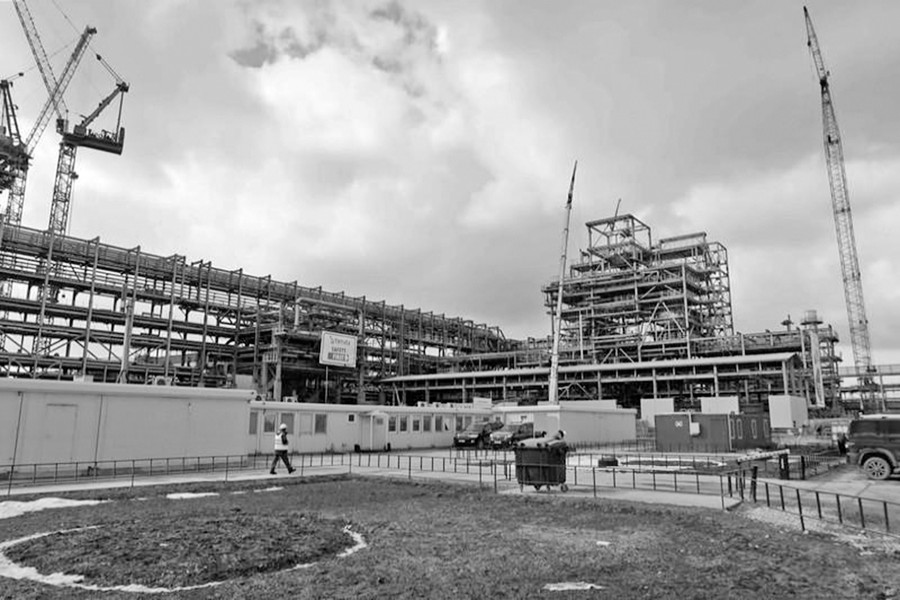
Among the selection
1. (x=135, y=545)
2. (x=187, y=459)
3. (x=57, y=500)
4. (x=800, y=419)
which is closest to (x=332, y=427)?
(x=187, y=459)

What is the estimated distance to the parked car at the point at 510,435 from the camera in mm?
44306

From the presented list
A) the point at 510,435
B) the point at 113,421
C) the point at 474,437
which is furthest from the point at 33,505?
the point at 510,435

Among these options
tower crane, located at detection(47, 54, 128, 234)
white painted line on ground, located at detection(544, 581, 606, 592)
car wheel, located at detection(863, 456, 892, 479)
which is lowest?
white painted line on ground, located at detection(544, 581, 606, 592)

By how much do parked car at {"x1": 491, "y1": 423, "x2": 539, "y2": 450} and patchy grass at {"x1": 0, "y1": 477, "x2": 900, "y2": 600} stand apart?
2722cm

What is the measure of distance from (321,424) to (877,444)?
28.8 m

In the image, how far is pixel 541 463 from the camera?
67.5 ft

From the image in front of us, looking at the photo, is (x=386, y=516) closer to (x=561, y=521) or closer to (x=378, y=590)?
(x=561, y=521)

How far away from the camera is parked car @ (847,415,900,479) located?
2391cm

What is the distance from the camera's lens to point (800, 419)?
2477 inches

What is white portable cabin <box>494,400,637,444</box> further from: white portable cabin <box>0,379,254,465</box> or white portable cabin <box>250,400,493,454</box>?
white portable cabin <box>0,379,254,465</box>

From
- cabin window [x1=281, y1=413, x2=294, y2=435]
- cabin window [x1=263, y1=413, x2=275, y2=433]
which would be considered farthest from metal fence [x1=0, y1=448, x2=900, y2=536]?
cabin window [x1=281, y1=413, x2=294, y2=435]

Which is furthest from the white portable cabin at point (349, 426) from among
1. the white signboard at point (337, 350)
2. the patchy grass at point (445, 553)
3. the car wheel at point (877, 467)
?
the white signboard at point (337, 350)

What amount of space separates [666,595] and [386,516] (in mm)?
8513

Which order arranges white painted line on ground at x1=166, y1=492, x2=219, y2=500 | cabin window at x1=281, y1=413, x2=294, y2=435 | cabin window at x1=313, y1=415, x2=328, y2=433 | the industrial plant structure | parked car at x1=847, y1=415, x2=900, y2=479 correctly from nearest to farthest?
white painted line on ground at x1=166, y1=492, x2=219, y2=500 → parked car at x1=847, y1=415, x2=900, y2=479 → cabin window at x1=281, y1=413, x2=294, y2=435 → cabin window at x1=313, y1=415, x2=328, y2=433 → the industrial plant structure
